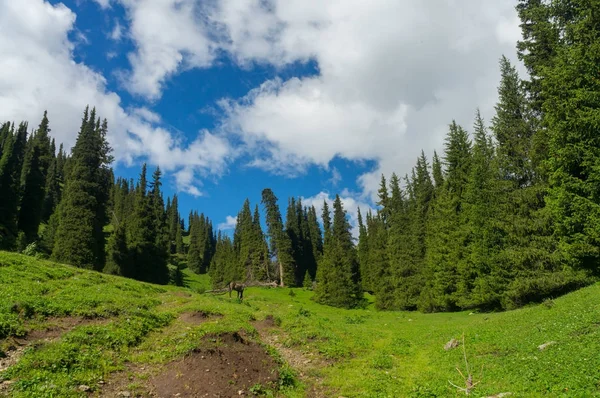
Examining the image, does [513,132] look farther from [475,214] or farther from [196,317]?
[196,317]

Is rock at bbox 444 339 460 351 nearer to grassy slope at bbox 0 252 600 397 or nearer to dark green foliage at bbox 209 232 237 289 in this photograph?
grassy slope at bbox 0 252 600 397

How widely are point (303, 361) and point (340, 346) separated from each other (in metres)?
2.80

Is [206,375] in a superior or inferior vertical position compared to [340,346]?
superior

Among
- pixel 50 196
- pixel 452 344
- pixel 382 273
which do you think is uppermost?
pixel 50 196

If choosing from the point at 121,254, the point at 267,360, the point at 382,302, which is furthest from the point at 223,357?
the point at 382,302

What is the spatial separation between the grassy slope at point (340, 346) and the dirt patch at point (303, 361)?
306mm

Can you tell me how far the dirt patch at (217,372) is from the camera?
10.9m

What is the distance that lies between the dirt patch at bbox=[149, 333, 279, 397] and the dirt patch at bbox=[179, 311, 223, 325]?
4708 millimetres

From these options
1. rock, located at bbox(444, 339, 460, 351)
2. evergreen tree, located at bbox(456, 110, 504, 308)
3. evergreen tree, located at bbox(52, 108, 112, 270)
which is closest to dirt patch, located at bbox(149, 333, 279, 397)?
rock, located at bbox(444, 339, 460, 351)

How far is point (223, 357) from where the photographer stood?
13023 mm

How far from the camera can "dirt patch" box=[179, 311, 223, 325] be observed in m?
18.9

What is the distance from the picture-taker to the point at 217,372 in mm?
11938

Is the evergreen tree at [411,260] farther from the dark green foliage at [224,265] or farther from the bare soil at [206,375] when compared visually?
the dark green foliage at [224,265]

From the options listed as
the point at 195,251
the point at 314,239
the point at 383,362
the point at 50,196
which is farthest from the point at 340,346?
the point at 195,251
